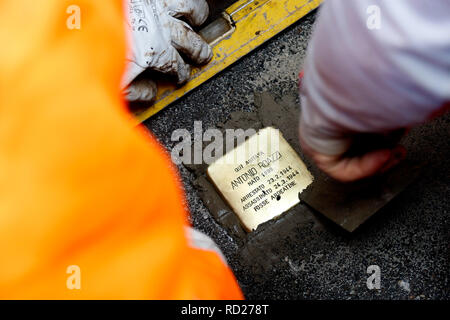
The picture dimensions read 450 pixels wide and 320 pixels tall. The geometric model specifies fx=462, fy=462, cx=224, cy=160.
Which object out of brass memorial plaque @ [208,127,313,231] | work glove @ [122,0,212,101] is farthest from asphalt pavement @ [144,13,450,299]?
work glove @ [122,0,212,101]

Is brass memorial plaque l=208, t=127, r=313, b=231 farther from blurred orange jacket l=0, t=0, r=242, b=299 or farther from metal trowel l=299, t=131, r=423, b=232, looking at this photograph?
blurred orange jacket l=0, t=0, r=242, b=299

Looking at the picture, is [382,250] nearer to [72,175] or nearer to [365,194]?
[365,194]

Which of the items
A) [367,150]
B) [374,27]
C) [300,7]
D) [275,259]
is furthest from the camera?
[300,7]

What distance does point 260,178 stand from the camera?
166 centimetres

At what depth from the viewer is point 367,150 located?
118cm

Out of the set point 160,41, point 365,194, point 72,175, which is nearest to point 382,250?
point 365,194

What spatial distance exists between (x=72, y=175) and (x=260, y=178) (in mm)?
1100

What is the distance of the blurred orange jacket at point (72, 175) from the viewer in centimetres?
60

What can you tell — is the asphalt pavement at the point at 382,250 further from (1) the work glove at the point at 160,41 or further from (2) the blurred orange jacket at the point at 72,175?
(2) the blurred orange jacket at the point at 72,175

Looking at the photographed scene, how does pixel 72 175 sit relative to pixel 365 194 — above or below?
above

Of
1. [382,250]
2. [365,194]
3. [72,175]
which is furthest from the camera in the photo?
[382,250]

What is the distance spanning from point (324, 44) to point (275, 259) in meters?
0.94
